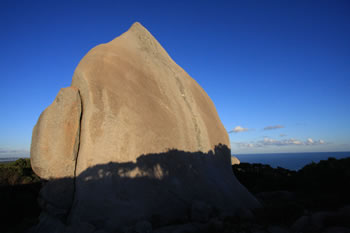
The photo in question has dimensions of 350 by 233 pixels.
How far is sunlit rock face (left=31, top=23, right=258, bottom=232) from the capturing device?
5254 millimetres

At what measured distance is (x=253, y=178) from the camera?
15430mm

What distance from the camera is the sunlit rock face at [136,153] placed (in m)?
5.25

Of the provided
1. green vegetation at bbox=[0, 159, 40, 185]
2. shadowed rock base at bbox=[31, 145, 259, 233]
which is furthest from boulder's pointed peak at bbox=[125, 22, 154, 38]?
green vegetation at bbox=[0, 159, 40, 185]

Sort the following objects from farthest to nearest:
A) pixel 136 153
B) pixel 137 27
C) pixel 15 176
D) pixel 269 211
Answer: pixel 15 176, pixel 137 27, pixel 269 211, pixel 136 153

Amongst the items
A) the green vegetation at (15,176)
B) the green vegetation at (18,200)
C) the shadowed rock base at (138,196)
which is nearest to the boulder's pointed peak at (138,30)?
the shadowed rock base at (138,196)

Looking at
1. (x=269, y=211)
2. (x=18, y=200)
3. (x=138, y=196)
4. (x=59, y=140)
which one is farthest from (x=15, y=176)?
(x=269, y=211)

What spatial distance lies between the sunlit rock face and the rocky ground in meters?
0.44

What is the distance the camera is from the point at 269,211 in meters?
5.98

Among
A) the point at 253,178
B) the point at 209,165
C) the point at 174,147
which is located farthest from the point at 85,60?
the point at 253,178

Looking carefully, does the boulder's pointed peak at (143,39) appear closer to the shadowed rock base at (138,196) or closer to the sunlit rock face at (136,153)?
the sunlit rock face at (136,153)

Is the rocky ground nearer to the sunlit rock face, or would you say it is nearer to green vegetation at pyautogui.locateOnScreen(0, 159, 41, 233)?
green vegetation at pyautogui.locateOnScreen(0, 159, 41, 233)

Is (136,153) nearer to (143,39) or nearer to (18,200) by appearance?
(143,39)

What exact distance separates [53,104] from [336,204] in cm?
848

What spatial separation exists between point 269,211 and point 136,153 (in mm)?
3797
